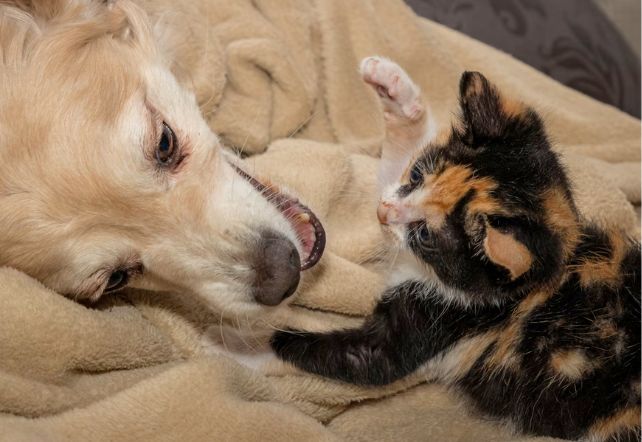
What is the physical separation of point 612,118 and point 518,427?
4.81 feet

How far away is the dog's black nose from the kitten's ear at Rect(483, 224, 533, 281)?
507 millimetres

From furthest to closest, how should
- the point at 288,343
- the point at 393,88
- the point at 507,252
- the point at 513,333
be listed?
the point at 393,88
the point at 288,343
the point at 513,333
the point at 507,252

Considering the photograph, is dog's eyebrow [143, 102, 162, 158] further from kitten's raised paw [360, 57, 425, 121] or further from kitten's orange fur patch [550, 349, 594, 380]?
kitten's orange fur patch [550, 349, 594, 380]

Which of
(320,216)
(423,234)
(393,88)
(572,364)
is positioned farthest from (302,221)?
(572,364)

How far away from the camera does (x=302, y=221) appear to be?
80.3 inches

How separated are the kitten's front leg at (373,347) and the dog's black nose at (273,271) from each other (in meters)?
0.29

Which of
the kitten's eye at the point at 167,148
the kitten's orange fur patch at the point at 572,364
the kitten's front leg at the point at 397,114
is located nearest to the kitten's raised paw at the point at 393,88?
the kitten's front leg at the point at 397,114

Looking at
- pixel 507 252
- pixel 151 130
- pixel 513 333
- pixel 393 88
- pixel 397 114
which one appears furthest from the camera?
pixel 397 114

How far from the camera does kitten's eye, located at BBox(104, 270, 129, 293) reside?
1858 mm

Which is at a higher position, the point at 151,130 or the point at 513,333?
the point at 151,130

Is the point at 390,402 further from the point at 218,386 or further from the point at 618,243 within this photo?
the point at 618,243

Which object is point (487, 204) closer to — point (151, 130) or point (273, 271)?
point (273, 271)

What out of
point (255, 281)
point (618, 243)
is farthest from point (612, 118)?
point (255, 281)

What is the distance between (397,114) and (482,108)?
1.57ft
